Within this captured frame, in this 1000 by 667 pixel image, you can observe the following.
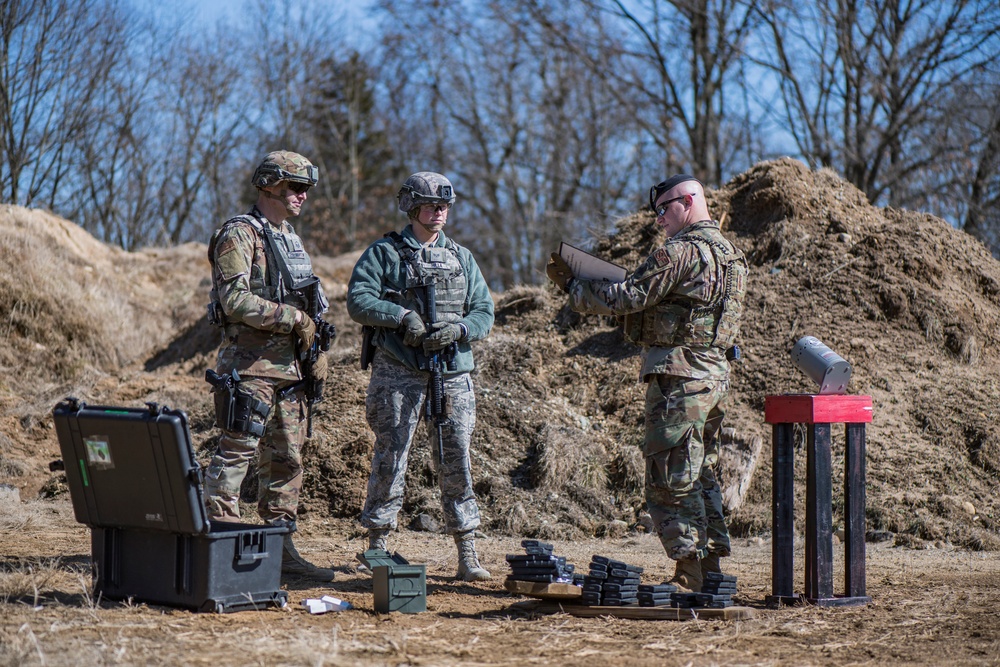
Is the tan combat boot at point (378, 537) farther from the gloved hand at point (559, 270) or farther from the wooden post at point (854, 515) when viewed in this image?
the wooden post at point (854, 515)

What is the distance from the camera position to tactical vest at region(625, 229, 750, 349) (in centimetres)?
521

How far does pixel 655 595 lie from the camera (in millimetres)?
4992

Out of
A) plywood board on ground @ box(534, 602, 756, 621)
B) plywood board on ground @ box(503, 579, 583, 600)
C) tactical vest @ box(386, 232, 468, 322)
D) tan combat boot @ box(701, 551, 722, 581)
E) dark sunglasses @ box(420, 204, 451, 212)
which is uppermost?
dark sunglasses @ box(420, 204, 451, 212)

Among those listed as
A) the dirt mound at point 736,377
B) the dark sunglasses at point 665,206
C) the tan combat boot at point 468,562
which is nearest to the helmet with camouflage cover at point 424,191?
the dark sunglasses at point 665,206

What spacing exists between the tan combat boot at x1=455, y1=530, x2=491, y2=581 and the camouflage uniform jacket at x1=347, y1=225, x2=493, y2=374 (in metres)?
0.99

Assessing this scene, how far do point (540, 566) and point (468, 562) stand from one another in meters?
0.83

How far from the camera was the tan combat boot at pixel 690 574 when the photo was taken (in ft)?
17.4

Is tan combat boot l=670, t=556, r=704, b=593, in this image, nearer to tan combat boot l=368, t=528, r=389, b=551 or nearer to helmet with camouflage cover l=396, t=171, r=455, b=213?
tan combat boot l=368, t=528, r=389, b=551

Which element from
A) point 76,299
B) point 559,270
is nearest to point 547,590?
point 559,270

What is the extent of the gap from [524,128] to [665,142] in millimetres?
5802

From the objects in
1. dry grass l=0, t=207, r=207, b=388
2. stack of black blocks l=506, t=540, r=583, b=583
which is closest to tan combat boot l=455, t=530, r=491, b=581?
stack of black blocks l=506, t=540, r=583, b=583

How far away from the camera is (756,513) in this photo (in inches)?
340

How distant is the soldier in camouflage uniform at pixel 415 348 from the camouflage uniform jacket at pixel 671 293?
939 mm

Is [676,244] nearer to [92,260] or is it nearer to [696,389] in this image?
[696,389]
